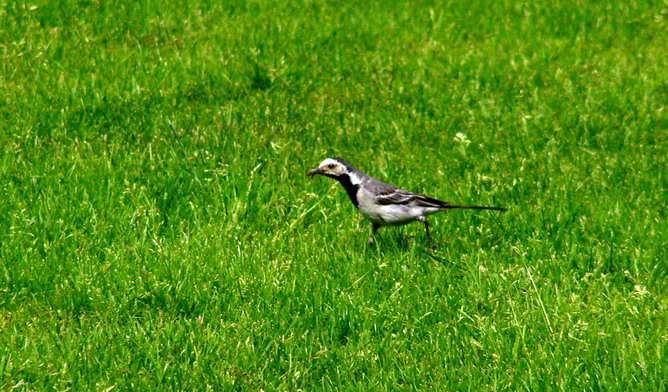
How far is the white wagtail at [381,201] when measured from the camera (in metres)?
7.16

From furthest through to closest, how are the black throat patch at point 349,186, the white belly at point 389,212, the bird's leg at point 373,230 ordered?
the black throat patch at point 349,186 < the bird's leg at point 373,230 < the white belly at point 389,212

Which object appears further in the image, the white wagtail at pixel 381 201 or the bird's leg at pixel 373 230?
the bird's leg at pixel 373 230

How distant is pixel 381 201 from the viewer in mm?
7109

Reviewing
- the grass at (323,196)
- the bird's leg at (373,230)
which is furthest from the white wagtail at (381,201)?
the grass at (323,196)

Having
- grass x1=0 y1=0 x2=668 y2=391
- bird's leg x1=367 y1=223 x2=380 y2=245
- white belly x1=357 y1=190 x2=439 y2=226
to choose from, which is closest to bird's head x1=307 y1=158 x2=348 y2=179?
white belly x1=357 y1=190 x2=439 y2=226

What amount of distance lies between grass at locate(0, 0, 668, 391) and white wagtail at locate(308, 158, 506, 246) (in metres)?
0.28

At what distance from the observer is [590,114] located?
9633mm

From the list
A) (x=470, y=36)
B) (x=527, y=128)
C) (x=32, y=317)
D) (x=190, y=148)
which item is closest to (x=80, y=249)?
(x=32, y=317)

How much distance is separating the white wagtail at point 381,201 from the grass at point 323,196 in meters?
0.28

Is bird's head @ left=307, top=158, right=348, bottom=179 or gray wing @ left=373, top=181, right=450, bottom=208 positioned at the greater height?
bird's head @ left=307, top=158, right=348, bottom=179

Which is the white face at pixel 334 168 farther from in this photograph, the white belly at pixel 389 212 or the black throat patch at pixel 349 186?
the white belly at pixel 389 212

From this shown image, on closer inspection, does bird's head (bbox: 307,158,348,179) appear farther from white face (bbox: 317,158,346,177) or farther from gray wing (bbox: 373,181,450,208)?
gray wing (bbox: 373,181,450,208)

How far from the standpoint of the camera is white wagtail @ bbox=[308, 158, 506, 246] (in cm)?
716

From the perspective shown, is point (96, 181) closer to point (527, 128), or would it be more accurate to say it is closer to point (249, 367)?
point (249, 367)
